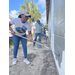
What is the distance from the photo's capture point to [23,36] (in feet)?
7.49

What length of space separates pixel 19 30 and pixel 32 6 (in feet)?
38.7

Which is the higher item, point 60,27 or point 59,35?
point 60,27

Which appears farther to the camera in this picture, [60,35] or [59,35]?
[59,35]

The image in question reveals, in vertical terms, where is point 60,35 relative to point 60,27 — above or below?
below

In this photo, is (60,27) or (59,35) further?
(59,35)
